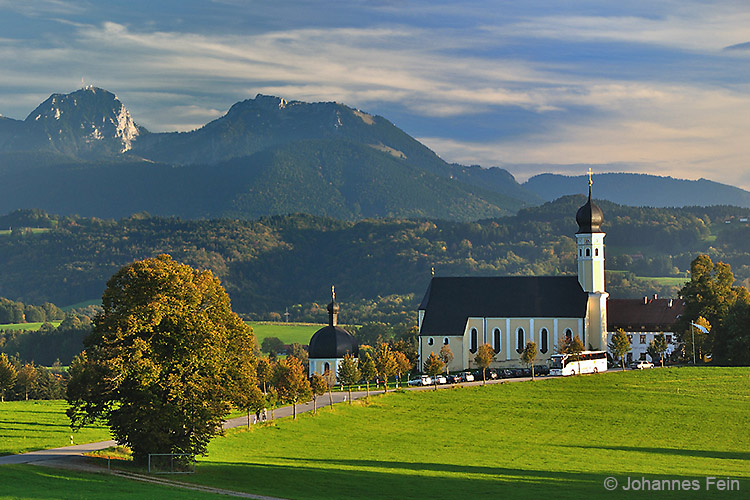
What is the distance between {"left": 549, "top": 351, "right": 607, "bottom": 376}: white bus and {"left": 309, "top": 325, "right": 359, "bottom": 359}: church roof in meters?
18.9

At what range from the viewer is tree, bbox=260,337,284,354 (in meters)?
181

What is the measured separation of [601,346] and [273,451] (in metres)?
59.8

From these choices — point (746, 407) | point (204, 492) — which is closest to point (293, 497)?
point (204, 492)

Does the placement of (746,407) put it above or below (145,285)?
below

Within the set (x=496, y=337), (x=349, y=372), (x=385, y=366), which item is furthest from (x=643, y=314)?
(x=349, y=372)

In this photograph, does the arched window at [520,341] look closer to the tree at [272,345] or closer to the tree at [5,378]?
the tree at [5,378]

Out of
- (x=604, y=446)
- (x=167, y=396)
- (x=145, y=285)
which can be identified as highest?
(x=145, y=285)

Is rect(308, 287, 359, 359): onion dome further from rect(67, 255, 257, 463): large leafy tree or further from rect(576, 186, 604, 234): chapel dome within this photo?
rect(67, 255, 257, 463): large leafy tree

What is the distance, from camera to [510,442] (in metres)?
60.4

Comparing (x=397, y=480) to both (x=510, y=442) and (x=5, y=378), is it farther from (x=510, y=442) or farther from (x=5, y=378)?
(x=5, y=378)

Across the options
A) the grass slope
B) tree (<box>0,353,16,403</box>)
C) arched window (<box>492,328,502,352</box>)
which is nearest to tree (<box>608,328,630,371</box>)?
the grass slope

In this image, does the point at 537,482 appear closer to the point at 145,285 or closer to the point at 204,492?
the point at 204,492

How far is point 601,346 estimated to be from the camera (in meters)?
108

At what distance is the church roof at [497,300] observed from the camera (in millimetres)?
108562
